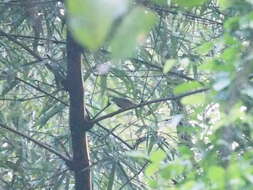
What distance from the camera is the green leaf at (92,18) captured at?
0.25m

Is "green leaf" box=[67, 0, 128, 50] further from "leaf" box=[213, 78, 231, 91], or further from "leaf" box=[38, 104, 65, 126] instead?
"leaf" box=[38, 104, 65, 126]

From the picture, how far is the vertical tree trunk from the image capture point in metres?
1.58

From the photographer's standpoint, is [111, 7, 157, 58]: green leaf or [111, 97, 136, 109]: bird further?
[111, 97, 136, 109]: bird

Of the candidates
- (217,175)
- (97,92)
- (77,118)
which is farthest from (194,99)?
(97,92)

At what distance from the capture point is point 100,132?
6.18 ft

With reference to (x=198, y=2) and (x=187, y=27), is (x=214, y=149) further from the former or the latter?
(x=187, y=27)

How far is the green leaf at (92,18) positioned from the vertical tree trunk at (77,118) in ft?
4.36

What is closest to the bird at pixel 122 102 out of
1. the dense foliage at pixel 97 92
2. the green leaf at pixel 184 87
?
the dense foliage at pixel 97 92

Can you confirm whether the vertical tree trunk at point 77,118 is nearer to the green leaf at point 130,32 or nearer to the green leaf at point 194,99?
the green leaf at point 194,99

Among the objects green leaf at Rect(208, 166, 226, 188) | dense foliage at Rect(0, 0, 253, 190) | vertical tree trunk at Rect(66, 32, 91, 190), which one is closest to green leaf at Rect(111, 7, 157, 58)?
green leaf at Rect(208, 166, 226, 188)

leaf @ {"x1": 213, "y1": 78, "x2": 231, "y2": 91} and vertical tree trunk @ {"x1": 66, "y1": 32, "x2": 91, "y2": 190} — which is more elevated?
vertical tree trunk @ {"x1": 66, "y1": 32, "x2": 91, "y2": 190}

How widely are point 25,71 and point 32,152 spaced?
0.29 m

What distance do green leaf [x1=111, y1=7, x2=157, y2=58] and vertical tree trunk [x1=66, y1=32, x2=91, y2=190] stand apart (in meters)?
1.31

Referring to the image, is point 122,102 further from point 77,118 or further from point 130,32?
point 130,32
